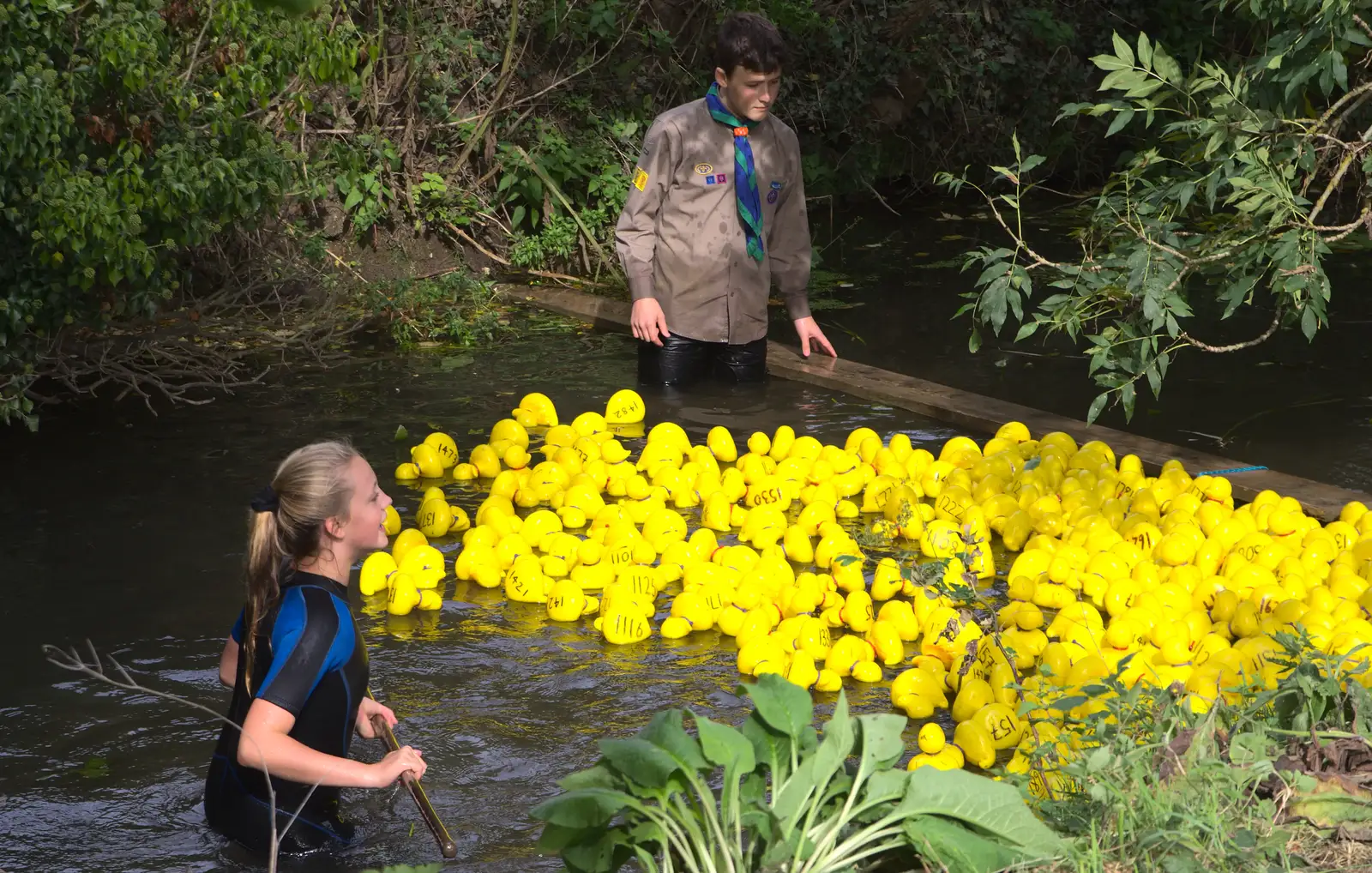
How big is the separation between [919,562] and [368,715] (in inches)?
90.2

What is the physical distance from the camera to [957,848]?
259 centimetres

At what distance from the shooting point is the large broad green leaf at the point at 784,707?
275cm

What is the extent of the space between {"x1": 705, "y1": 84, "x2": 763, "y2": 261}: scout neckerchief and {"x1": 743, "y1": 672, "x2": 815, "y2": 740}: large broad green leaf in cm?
453

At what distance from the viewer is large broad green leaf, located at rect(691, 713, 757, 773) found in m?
2.66

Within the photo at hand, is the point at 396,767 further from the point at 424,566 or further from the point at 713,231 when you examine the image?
the point at 713,231

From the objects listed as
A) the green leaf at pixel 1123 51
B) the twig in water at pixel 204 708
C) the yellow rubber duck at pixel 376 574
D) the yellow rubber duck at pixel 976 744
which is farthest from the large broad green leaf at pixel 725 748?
the green leaf at pixel 1123 51

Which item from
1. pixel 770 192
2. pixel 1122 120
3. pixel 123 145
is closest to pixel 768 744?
pixel 1122 120

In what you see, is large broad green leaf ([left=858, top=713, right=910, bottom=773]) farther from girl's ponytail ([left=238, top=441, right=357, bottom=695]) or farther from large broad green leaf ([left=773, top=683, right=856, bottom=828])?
girl's ponytail ([left=238, top=441, right=357, bottom=695])

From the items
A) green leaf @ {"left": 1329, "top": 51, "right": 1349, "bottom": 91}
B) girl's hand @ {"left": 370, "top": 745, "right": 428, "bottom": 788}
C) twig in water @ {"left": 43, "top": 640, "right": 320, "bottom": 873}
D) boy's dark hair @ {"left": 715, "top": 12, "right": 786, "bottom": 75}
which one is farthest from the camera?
boy's dark hair @ {"left": 715, "top": 12, "right": 786, "bottom": 75}

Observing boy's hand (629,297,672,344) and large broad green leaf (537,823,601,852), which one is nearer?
large broad green leaf (537,823,601,852)

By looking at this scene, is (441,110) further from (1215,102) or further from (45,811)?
(45,811)

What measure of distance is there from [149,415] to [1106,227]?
14.5ft

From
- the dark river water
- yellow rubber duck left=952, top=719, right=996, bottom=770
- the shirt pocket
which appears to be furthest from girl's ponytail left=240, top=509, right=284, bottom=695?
the shirt pocket

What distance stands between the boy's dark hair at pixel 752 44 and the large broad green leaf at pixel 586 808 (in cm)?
461
